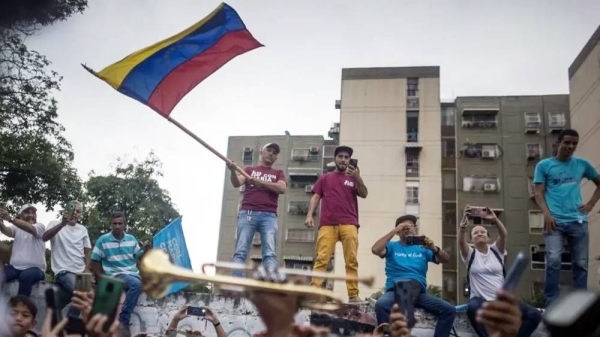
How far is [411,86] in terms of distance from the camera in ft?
106

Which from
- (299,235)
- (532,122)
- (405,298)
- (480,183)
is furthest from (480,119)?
(405,298)

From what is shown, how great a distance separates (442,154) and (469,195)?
2.61 meters

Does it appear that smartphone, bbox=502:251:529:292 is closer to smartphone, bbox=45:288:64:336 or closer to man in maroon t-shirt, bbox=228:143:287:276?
smartphone, bbox=45:288:64:336

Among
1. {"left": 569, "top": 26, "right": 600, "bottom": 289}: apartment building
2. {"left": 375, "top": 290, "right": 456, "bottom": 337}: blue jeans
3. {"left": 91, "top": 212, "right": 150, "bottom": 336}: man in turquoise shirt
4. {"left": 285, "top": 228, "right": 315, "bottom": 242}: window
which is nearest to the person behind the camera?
{"left": 375, "top": 290, "right": 456, "bottom": 337}: blue jeans

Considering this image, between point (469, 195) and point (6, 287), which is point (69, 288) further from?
point (469, 195)

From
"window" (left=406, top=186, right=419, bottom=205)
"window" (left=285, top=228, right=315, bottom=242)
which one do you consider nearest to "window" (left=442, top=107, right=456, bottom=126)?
"window" (left=406, top=186, right=419, bottom=205)

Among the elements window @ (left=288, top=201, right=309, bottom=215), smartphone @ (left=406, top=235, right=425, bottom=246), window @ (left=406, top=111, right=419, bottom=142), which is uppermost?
window @ (left=406, top=111, right=419, bottom=142)

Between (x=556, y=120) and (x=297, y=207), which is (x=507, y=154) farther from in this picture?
(x=297, y=207)

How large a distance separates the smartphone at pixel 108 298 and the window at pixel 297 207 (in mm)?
32655

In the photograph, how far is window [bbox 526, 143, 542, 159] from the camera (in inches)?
1239

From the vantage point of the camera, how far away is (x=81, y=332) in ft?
8.95

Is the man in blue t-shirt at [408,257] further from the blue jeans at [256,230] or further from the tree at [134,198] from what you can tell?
the tree at [134,198]

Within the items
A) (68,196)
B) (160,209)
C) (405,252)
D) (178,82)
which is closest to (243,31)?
(178,82)

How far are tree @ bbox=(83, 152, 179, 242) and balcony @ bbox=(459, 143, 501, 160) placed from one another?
1571 cm
